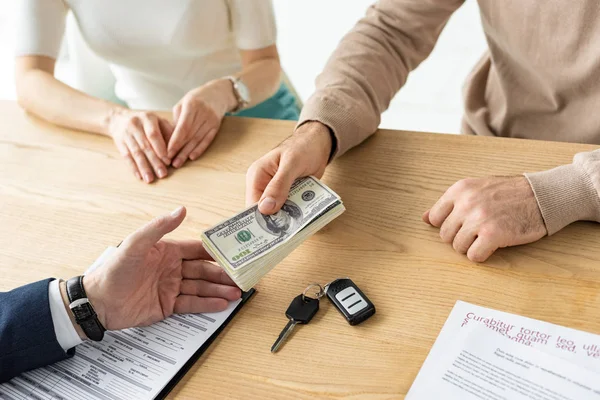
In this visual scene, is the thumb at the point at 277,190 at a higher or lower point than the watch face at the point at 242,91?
higher

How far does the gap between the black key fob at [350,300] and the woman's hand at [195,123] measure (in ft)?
1.83

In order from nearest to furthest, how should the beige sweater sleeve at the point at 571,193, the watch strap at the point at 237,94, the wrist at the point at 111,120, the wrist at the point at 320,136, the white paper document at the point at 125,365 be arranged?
the white paper document at the point at 125,365
the beige sweater sleeve at the point at 571,193
the wrist at the point at 320,136
the wrist at the point at 111,120
the watch strap at the point at 237,94

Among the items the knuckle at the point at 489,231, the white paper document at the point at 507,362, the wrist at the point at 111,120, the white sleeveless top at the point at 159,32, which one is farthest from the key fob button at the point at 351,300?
the white sleeveless top at the point at 159,32

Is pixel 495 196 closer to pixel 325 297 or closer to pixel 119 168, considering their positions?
pixel 325 297

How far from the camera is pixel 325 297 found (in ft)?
3.22

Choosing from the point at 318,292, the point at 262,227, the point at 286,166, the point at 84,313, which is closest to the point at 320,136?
the point at 286,166

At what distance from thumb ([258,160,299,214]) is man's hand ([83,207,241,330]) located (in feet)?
0.47

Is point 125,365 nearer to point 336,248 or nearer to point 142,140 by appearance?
point 336,248

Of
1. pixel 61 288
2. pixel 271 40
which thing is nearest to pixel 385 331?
pixel 61 288

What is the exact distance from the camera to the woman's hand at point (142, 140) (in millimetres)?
1344

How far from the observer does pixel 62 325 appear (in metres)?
0.96

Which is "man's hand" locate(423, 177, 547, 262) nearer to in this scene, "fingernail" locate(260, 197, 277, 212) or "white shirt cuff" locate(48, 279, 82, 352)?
"fingernail" locate(260, 197, 277, 212)

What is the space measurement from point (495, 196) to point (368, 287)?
285 millimetres

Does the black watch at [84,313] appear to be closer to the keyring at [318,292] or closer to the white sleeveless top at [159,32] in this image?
the keyring at [318,292]
